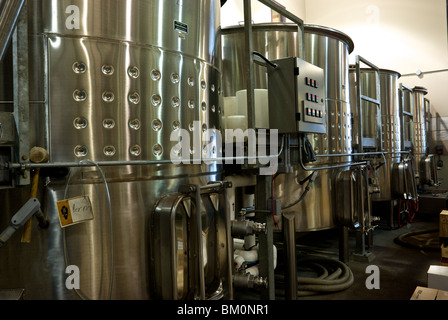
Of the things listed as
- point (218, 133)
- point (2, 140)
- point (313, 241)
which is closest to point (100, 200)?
point (2, 140)

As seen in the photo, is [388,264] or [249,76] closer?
[249,76]

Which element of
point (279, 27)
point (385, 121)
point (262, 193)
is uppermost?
point (279, 27)

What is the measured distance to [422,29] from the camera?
6.06 meters

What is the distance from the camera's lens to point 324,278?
2.69 metres

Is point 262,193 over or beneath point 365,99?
beneath

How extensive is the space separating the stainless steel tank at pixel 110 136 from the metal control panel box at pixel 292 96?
73 centimetres

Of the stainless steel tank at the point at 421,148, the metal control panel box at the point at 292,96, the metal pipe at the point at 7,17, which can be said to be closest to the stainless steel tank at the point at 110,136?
the metal pipe at the point at 7,17

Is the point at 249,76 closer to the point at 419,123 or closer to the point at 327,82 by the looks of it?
the point at 327,82

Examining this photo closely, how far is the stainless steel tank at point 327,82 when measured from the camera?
2.30 metres

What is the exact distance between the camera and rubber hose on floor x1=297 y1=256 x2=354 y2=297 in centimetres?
248

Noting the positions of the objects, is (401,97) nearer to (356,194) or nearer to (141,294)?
(356,194)

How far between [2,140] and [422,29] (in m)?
7.10

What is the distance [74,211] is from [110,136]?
267 millimetres

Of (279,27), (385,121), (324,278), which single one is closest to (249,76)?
(279,27)
